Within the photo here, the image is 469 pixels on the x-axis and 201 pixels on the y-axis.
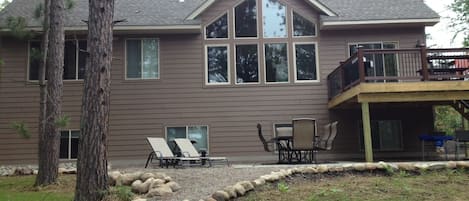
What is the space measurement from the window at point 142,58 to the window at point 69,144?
214 cm

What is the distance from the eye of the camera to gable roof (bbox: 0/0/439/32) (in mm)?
12242

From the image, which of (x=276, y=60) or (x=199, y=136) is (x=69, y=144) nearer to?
(x=199, y=136)

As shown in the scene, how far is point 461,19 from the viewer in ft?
81.9

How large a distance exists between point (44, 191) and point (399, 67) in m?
9.44

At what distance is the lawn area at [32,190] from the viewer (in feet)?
20.6

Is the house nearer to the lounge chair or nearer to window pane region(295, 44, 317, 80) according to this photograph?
window pane region(295, 44, 317, 80)

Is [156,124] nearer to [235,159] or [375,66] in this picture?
[235,159]

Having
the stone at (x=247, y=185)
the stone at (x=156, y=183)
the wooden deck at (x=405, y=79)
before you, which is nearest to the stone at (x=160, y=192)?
the stone at (x=156, y=183)

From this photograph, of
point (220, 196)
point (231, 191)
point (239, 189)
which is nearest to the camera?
point (220, 196)

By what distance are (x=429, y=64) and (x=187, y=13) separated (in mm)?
6481

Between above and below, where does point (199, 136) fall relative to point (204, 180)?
above

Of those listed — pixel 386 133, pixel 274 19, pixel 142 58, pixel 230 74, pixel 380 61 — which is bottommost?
pixel 386 133

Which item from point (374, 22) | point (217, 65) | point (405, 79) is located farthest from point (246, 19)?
point (405, 79)

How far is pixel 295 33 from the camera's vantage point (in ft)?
42.2
